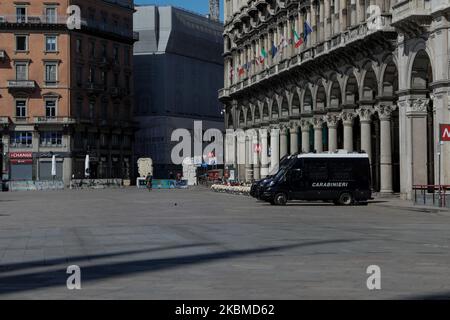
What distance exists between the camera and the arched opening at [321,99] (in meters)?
65.4

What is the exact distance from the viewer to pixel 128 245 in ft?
66.0

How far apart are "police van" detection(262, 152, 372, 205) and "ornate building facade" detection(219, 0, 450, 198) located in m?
3.22

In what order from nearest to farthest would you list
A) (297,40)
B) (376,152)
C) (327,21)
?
(376,152), (327,21), (297,40)

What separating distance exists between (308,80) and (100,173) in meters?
48.5

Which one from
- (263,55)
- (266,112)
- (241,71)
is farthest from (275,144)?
(241,71)

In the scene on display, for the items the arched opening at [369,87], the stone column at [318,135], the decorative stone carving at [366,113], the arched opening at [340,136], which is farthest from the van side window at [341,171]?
the arched opening at [340,136]

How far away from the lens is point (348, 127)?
59312mm

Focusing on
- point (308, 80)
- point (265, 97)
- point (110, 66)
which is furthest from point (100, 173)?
point (308, 80)

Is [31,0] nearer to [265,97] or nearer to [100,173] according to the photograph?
[100,173]

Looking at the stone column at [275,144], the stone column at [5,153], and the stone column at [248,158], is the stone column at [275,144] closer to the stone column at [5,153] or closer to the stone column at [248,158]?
the stone column at [248,158]

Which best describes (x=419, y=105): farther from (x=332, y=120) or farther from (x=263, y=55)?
(x=263, y=55)

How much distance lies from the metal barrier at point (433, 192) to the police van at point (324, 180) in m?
3.32

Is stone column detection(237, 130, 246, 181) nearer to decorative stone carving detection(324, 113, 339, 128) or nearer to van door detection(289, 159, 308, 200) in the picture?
decorative stone carving detection(324, 113, 339, 128)

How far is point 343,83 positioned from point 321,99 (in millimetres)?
7100
